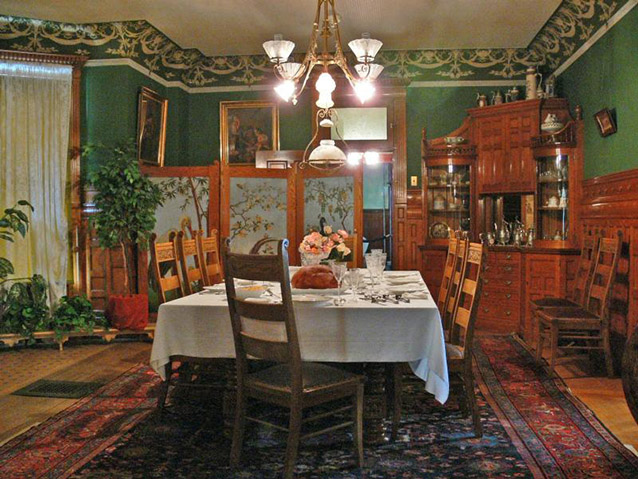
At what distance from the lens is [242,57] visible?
747 cm

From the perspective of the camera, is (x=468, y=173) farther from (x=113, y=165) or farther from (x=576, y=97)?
(x=113, y=165)

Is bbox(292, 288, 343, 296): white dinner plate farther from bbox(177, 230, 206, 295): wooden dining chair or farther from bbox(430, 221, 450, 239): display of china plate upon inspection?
bbox(430, 221, 450, 239): display of china plate

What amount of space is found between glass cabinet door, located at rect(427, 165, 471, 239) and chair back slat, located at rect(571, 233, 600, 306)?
5.78 feet

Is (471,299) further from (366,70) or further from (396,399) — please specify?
(366,70)

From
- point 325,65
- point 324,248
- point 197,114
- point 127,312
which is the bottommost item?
point 127,312

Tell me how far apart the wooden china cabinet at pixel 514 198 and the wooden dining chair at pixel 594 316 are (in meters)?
0.94

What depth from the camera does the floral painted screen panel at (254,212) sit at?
609 centimetres

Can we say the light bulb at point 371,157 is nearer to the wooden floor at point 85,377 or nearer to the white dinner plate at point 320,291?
the wooden floor at point 85,377

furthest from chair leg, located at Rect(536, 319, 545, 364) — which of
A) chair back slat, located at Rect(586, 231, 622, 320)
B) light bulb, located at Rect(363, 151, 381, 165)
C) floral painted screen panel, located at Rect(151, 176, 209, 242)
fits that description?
floral painted screen panel, located at Rect(151, 176, 209, 242)

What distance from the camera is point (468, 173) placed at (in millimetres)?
6785

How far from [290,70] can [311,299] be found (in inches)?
72.5

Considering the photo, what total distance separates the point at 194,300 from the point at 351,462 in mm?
1121

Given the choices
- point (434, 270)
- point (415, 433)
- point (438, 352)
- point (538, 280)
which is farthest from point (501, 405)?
point (434, 270)

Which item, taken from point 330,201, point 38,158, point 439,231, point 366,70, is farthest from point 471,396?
point 38,158
